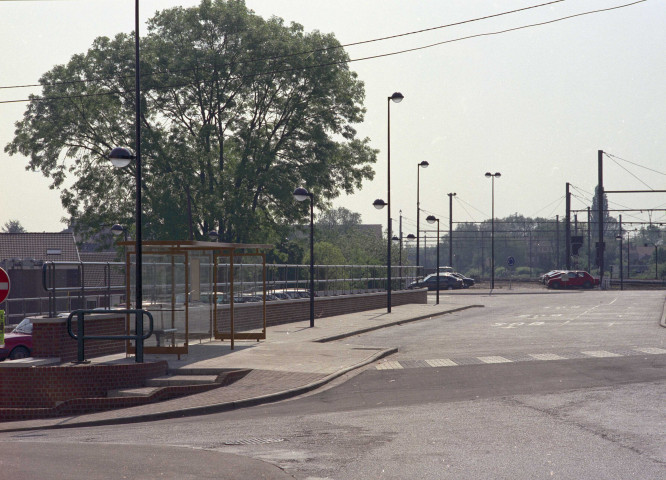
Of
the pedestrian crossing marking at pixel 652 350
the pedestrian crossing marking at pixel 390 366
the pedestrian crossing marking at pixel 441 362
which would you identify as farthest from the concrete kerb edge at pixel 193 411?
the pedestrian crossing marking at pixel 652 350

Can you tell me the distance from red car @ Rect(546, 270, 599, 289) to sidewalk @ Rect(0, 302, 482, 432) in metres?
49.5

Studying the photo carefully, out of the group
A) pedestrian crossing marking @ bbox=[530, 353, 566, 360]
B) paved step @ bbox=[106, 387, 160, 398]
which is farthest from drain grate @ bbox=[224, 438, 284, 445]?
pedestrian crossing marking @ bbox=[530, 353, 566, 360]

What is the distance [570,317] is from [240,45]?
74.8 ft

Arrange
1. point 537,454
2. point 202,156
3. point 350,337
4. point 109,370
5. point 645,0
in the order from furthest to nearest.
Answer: point 202,156, point 350,337, point 645,0, point 109,370, point 537,454

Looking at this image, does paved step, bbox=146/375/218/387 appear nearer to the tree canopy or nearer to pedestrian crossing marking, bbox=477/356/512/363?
pedestrian crossing marking, bbox=477/356/512/363

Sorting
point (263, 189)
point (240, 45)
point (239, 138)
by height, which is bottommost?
point (263, 189)

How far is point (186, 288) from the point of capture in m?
18.7

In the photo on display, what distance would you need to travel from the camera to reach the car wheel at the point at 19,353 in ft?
73.7

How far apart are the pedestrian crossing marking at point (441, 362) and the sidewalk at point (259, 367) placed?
55.5 inches

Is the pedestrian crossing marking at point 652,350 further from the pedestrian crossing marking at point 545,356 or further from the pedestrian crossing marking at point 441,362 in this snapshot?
the pedestrian crossing marking at point 441,362

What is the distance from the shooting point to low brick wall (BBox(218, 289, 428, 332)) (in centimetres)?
2462

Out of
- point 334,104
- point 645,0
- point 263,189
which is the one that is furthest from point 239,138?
point 645,0

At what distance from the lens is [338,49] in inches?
1820

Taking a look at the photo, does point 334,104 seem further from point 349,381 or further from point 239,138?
point 349,381
